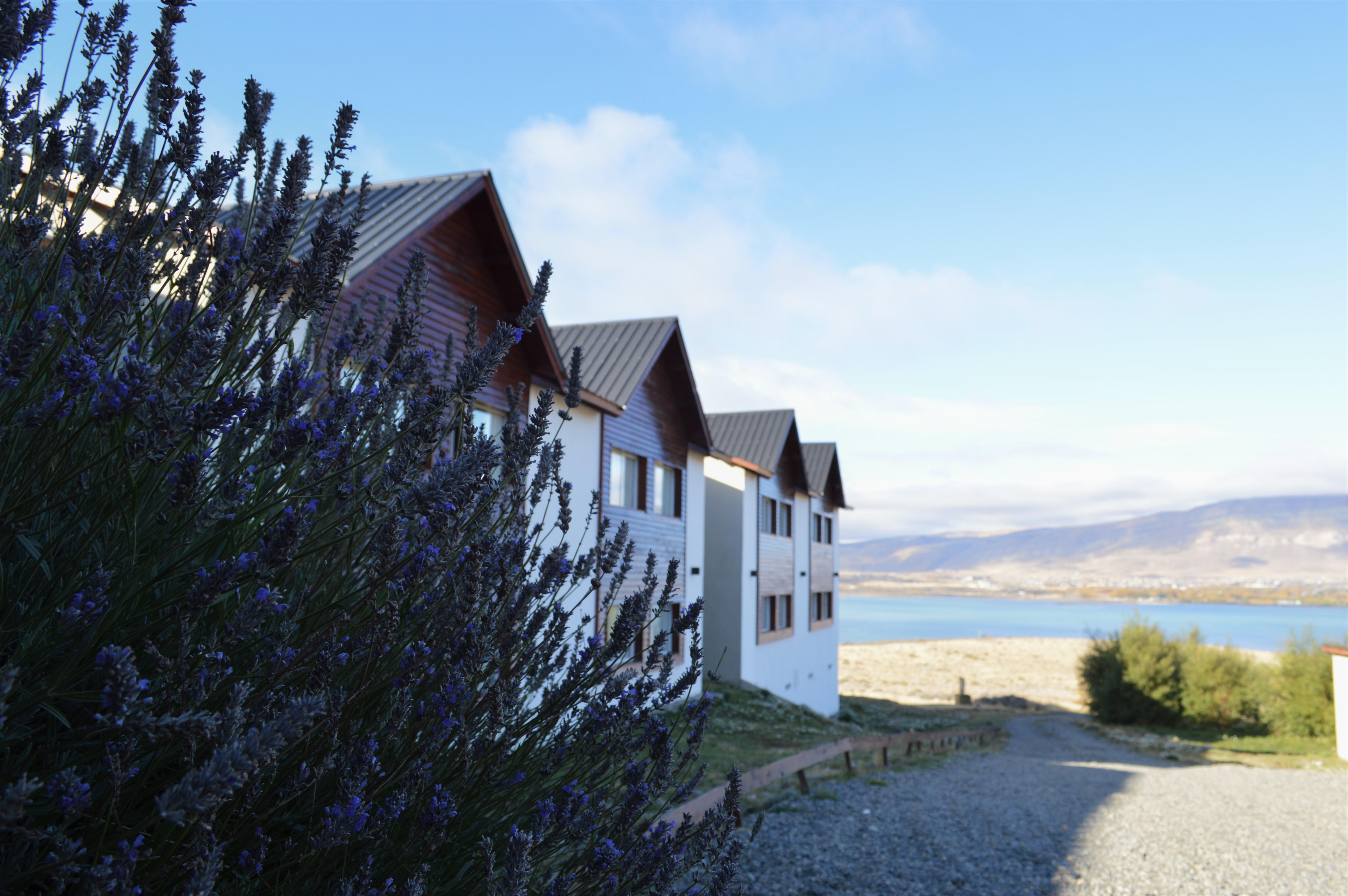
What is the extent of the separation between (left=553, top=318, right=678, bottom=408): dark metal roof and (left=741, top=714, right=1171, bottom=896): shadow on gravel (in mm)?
8412

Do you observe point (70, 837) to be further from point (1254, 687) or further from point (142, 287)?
point (1254, 687)

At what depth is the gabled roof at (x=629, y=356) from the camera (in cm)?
1686

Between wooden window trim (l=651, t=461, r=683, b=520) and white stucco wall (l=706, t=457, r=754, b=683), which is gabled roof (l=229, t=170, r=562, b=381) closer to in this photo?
wooden window trim (l=651, t=461, r=683, b=520)

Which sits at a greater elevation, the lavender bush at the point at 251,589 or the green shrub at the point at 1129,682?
the lavender bush at the point at 251,589

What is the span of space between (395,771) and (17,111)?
2.04 meters

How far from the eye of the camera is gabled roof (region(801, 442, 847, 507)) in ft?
100.0

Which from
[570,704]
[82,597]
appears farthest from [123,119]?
[570,704]

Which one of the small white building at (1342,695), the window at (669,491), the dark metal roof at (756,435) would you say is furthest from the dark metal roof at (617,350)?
the small white building at (1342,695)

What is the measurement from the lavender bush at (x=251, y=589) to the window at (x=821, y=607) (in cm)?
2822

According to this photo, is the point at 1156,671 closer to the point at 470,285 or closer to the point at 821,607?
the point at 821,607

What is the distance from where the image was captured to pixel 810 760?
10.1 metres

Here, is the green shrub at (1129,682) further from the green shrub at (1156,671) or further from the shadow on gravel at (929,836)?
the shadow on gravel at (929,836)

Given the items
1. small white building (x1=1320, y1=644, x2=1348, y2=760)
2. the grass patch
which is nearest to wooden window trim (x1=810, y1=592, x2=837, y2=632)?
the grass patch

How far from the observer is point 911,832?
330 inches
